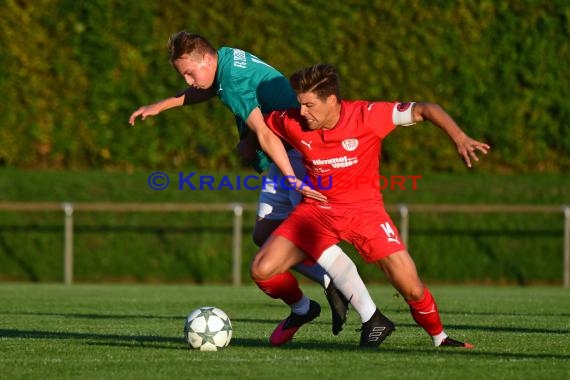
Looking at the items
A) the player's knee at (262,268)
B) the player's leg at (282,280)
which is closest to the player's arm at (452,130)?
the player's leg at (282,280)

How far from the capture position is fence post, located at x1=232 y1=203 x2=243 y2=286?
57.4 ft

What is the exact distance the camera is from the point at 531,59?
19.3 metres

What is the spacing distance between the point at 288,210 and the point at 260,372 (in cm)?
257

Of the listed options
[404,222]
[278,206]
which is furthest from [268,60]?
[278,206]

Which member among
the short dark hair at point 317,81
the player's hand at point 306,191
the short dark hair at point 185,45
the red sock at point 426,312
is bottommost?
the red sock at point 426,312

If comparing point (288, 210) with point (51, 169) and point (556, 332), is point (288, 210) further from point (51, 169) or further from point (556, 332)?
point (51, 169)

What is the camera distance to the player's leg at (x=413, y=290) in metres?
7.75

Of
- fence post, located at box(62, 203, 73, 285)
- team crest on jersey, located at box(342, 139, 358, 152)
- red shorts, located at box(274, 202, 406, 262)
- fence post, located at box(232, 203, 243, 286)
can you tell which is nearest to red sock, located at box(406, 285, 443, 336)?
red shorts, located at box(274, 202, 406, 262)

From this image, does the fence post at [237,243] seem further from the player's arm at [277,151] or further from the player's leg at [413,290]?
the player's leg at [413,290]

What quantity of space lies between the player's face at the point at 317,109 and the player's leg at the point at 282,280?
804mm

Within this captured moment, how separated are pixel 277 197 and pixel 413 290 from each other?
1550 millimetres

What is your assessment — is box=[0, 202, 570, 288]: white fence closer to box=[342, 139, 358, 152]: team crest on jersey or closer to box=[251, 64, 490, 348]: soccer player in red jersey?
box=[251, 64, 490, 348]: soccer player in red jersey

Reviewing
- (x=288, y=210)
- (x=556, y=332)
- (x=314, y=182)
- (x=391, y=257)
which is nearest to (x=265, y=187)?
(x=288, y=210)

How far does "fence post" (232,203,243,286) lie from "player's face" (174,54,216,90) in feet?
29.3
